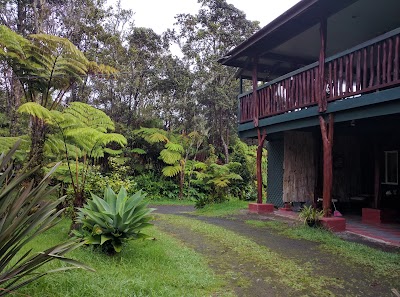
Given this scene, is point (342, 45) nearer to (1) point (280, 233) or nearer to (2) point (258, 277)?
(1) point (280, 233)

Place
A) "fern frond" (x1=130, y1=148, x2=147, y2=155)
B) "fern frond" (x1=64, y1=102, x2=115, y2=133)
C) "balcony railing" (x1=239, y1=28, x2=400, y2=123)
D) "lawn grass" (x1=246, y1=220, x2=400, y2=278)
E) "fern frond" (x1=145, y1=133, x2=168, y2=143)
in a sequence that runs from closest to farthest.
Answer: "lawn grass" (x1=246, y1=220, x2=400, y2=278), "balcony railing" (x1=239, y1=28, x2=400, y2=123), "fern frond" (x1=64, y1=102, x2=115, y2=133), "fern frond" (x1=145, y1=133, x2=168, y2=143), "fern frond" (x1=130, y1=148, x2=147, y2=155)

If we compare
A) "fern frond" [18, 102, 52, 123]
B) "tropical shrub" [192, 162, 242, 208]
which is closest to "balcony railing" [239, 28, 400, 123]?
"tropical shrub" [192, 162, 242, 208]

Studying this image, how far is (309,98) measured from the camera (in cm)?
756

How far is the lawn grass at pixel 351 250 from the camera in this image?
442 centimetres

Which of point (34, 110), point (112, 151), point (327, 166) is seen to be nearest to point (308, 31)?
point (327, 166)

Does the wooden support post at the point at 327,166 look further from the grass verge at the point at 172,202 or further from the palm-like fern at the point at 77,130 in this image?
the grass verge at the point at 172,202

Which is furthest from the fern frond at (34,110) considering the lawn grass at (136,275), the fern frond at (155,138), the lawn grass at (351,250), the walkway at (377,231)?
the fern frond at (155,138)

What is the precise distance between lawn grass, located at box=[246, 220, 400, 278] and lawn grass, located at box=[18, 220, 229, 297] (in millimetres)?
2134

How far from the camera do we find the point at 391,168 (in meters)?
8.90

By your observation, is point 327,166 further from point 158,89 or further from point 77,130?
point 158,89

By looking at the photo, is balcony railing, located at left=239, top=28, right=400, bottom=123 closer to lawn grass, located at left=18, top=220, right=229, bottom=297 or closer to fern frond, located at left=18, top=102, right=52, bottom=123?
lawn grass, located at left=18, top=220, right=229, bottom=297

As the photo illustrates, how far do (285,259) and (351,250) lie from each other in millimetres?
1223

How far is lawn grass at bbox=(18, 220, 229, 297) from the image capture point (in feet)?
10.2

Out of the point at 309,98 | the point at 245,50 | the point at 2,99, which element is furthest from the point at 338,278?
the point at 2,99
